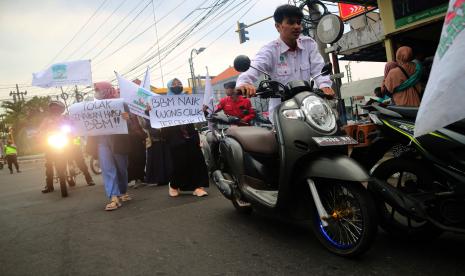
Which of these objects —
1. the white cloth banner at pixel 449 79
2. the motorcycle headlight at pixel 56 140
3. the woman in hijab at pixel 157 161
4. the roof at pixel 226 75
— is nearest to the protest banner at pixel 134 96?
the woman in hijab at pixel 157 161

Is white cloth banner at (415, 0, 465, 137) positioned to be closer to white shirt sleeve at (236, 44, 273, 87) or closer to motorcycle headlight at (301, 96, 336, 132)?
motorcycle headlight at (301, 96, 336, 132)

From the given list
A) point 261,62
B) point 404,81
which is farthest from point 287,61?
point 404,81

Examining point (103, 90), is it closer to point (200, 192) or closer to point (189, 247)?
point (200, 192)

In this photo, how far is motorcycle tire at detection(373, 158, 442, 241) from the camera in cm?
272

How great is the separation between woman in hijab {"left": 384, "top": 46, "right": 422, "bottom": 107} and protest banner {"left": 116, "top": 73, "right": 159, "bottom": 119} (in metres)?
3.41

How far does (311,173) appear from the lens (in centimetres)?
268

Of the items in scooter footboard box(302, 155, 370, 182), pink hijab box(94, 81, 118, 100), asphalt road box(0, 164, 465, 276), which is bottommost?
asphalt road box(0, 164, 465, 276)

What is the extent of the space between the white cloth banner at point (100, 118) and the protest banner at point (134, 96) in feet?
0.74

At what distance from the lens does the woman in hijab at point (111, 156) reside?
5.27 m

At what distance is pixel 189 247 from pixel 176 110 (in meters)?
2.59

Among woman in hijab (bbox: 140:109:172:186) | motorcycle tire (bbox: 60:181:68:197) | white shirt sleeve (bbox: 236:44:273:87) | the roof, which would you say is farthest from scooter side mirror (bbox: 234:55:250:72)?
the roof

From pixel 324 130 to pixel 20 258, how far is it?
2.86 m

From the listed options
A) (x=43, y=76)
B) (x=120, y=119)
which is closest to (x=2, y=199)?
(x=43, y=76)

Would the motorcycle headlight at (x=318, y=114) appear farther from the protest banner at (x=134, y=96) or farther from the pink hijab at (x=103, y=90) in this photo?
the pink hijab at (x=103, y=90)
